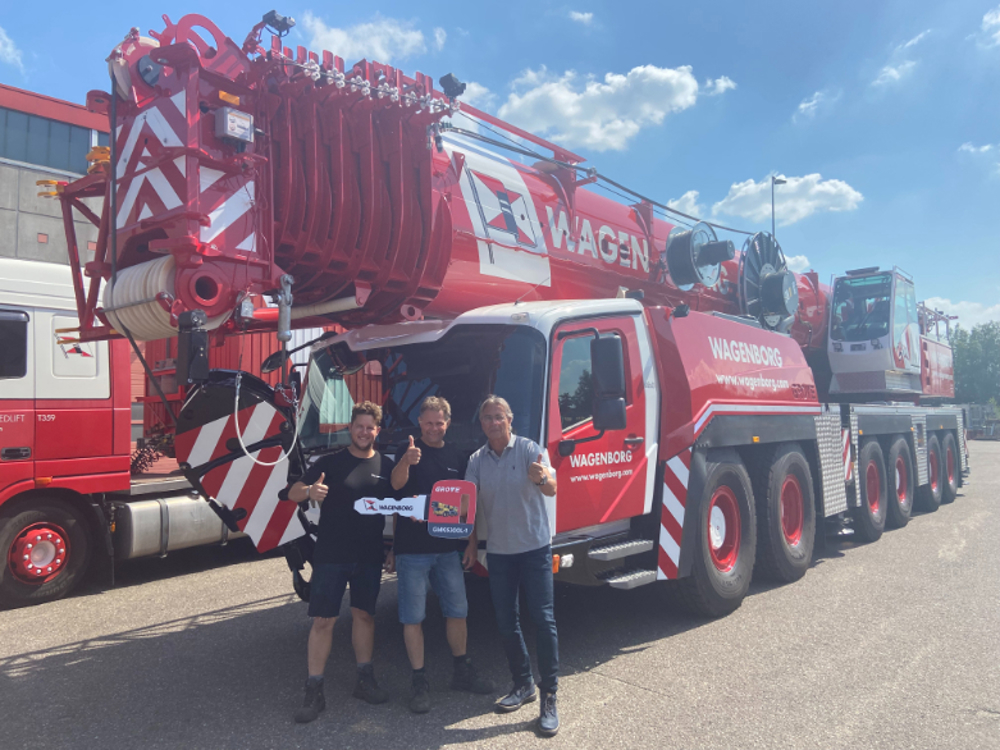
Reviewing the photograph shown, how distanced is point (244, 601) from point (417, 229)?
12.0 feet

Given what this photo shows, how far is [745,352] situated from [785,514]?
70.8 inches

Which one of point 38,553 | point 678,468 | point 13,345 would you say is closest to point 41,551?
point 38,553

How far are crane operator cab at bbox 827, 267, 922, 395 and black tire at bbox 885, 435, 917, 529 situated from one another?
1.15m

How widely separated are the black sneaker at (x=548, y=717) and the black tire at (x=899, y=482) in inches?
320

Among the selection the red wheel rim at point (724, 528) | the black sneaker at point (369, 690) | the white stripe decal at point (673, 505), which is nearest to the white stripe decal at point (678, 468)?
the white stripe decal at point (673, 505)

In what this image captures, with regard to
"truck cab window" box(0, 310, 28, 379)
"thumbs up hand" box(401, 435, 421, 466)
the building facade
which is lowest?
"thumbs up hand" box(401, 435, 421, 466)

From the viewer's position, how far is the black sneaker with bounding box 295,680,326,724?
149 inches

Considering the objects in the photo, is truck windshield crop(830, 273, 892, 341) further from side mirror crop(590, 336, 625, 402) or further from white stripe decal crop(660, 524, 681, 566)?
side mirror crop(590, 336, 625, 402)

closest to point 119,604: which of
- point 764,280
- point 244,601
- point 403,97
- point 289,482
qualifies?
point 244,601

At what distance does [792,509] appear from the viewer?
736cm

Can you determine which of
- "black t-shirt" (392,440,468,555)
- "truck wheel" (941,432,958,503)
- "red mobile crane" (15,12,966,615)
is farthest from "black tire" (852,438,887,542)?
"black t-shirt" (392,440,468,555)

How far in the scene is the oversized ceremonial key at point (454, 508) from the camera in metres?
3.93

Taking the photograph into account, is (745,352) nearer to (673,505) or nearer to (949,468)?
(673,505)

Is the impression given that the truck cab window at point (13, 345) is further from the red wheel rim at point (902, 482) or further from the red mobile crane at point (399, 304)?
the red wheel rim at point (902, 482)
